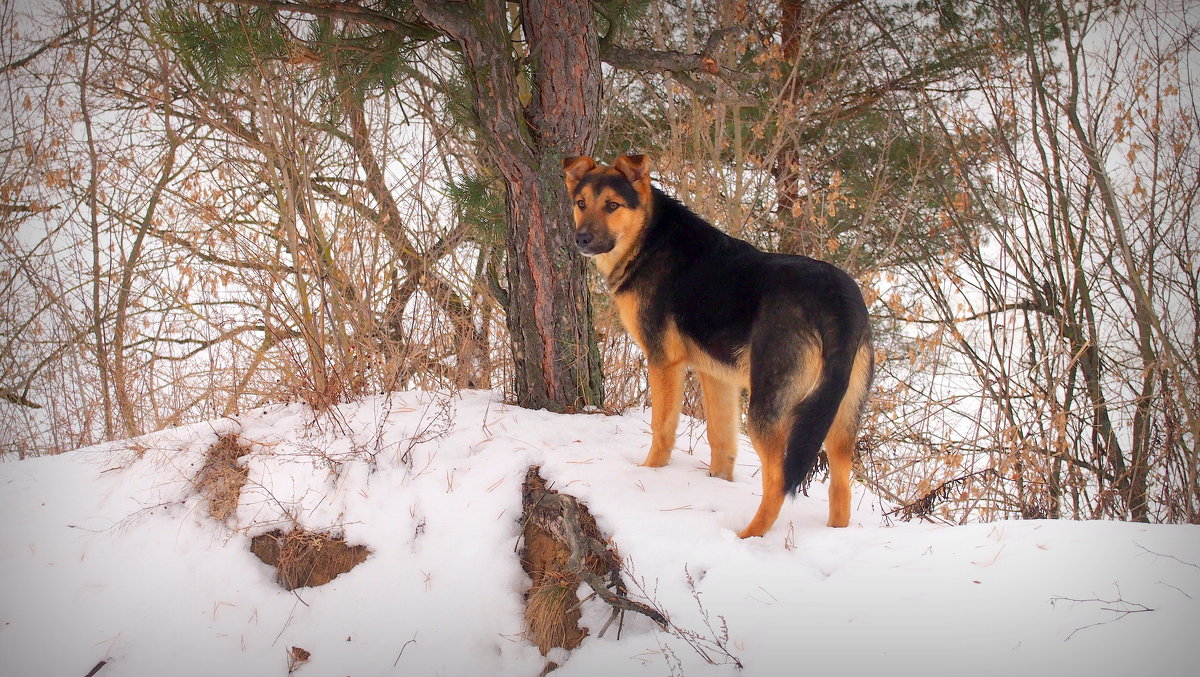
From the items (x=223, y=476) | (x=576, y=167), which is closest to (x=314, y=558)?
(x=223, y=476)

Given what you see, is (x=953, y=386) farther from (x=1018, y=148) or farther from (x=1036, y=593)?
(x=1036, y=593)

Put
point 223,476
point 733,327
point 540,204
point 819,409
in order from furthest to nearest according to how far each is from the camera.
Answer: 1. point 540,204
2. point 223,476
3. point 733,327
4. point 819,409

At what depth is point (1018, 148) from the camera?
26.3 feet

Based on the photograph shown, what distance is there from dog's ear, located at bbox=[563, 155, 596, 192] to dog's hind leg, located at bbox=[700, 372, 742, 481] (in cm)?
147

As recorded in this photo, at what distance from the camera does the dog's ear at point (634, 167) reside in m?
4.70

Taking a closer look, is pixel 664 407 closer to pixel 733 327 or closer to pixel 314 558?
pixel 733 327

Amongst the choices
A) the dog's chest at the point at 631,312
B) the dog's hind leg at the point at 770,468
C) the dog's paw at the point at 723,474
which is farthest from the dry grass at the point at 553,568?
the dog's chest at the point at 631,312

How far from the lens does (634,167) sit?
4738 millimetres

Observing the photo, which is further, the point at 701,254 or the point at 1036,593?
the point at 701,254

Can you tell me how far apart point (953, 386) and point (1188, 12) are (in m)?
4.24

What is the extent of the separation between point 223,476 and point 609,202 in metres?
3.10

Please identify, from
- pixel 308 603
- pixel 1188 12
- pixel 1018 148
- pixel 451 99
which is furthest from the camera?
pixel 1018 148

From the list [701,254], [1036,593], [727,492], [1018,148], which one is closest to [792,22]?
[1018,148]

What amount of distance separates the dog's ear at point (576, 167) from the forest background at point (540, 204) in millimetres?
568
